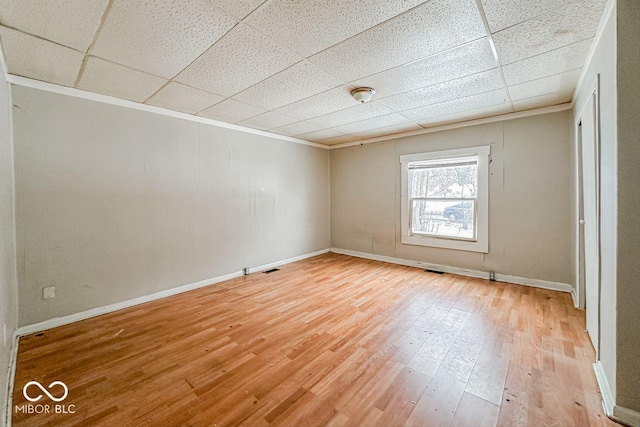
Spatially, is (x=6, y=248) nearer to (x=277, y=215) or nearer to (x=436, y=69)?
(x=277, y=215)

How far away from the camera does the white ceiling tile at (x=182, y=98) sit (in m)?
2.84

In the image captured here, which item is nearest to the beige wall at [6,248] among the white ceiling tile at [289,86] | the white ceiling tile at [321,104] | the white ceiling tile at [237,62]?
the white ceiling tile at [237,62]

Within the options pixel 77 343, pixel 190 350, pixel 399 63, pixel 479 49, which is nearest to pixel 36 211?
pixel 77 343

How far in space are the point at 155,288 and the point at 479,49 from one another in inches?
169

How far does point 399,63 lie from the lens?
90.9 inches

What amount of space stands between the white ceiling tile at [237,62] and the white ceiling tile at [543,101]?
3.01 meters

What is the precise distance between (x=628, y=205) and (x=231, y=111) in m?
3.84

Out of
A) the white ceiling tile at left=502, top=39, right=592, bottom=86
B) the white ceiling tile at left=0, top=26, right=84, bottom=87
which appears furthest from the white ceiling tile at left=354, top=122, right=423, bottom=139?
the white ceiling tile at left=0, top=26, right=84, bottom=87

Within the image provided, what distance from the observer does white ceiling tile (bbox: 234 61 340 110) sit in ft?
8.14

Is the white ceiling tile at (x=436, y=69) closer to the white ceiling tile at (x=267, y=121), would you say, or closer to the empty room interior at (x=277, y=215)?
the empty room interior at (x=277, y=215)

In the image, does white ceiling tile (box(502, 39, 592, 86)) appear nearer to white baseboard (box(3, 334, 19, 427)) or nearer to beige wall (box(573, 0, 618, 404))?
beige wall (box(573, 0, 618, 404))

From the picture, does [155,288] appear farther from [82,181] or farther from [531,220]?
[531,220]

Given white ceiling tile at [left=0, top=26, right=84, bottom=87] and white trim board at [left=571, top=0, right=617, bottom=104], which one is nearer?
white trim board at [left=571, top=0, right=617, bottom=104]

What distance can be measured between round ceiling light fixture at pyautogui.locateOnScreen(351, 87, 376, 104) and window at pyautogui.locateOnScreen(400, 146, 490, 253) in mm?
2157
